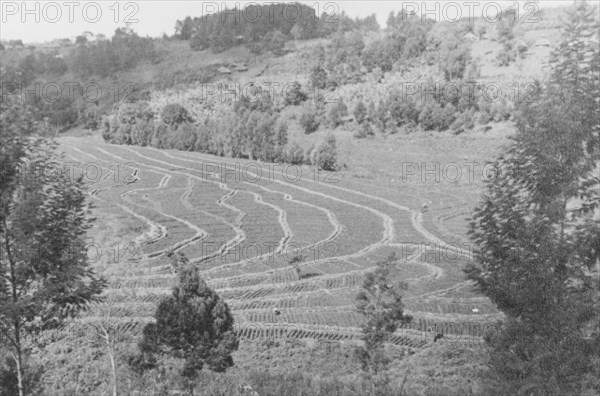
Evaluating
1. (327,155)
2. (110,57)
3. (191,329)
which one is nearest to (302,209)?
(327,155)

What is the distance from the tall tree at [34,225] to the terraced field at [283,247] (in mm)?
3906

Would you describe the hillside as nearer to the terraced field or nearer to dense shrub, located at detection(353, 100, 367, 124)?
the terraced field

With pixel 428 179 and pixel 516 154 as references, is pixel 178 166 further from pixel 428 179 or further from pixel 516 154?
pixel 516 154

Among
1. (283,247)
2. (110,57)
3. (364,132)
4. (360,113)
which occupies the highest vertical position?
(110,57)

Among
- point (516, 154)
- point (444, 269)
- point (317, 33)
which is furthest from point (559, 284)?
point (317, 33)

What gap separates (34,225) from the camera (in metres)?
10.6

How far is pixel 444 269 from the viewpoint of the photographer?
3306 cm

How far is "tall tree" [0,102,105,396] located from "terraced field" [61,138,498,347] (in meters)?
3.91

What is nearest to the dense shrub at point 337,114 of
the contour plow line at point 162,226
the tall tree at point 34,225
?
the contour plow line at point 162,226

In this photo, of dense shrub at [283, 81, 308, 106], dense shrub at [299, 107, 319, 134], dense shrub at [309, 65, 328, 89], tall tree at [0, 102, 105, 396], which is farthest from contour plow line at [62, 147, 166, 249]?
dense shrub at [309, 65, 328, 89]

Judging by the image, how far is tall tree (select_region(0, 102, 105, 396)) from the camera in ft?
33.7

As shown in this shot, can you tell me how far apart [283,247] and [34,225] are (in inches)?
1078

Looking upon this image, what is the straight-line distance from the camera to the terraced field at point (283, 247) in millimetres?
25266

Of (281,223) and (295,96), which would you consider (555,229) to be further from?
(295,96)
